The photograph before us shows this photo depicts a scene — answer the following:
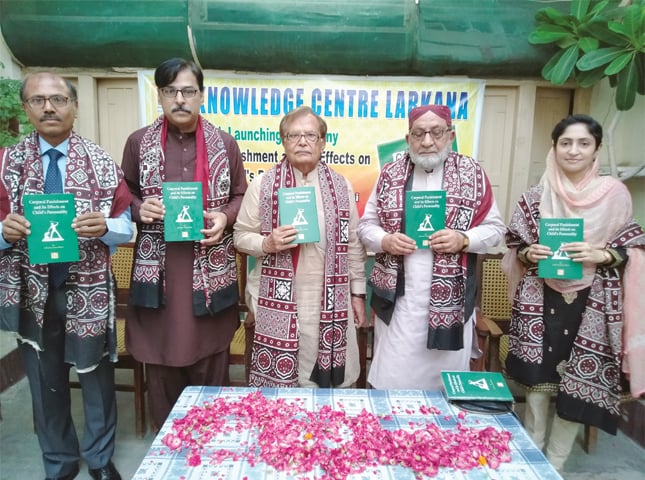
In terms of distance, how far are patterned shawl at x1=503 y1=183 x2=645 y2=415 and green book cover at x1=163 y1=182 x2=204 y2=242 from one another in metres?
1.67

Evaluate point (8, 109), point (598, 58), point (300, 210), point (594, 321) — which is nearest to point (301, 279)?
point (300, 210)

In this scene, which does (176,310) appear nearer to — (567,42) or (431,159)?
(431,159)

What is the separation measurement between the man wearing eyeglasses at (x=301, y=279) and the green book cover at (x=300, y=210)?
0.13 m

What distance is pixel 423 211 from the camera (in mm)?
2227

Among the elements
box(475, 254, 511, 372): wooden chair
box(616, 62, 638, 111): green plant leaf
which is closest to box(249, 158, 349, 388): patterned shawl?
box(475, 254, 511, 372): wooden chair

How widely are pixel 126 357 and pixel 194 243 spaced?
1129 millimetres

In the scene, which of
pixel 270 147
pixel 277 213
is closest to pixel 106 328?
pixel 277 213

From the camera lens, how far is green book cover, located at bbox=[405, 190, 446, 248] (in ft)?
7.22

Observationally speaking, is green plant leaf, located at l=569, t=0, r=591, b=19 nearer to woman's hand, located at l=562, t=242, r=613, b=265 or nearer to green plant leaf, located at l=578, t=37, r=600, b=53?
green plant leaf, located at l=578, t=37, r=600, b=53

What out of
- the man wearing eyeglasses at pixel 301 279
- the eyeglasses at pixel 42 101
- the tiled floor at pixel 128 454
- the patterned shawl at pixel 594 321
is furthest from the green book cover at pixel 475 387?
the eyeglasses at pixel 42 101

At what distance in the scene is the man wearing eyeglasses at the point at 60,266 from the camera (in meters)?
2.12

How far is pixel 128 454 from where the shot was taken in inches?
113

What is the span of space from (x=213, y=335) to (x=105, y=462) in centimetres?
89

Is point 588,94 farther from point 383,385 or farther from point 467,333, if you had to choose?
point 383,385
